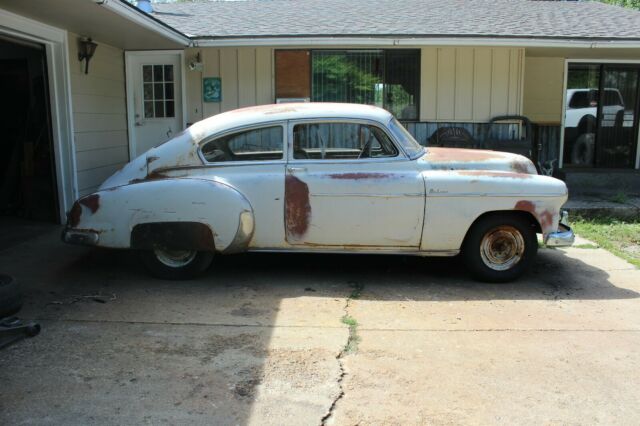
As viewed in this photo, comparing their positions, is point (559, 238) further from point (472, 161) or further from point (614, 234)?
point (614, 234)

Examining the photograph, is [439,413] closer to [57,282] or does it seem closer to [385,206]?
[385,206]

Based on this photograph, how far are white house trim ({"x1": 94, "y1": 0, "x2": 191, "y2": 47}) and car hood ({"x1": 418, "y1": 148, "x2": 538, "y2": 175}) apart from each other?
366 centimetres

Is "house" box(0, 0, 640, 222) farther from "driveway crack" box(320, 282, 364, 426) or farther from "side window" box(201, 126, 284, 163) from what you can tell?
"driveway crack" box(320, 282, 364, 426)

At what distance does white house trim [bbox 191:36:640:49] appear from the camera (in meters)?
9.11

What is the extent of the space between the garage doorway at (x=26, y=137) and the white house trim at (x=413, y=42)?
246 cm

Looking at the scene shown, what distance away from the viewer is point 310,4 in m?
12.4

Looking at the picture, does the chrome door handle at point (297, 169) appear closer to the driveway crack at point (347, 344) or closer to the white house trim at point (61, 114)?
the driveway crack at point (347, 344)

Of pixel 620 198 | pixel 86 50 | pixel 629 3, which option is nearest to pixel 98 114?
pixel 86 50

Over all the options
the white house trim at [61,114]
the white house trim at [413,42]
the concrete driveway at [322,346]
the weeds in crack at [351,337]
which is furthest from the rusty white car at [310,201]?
the white house trim at [413,42]

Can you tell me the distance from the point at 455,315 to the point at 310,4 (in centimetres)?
936

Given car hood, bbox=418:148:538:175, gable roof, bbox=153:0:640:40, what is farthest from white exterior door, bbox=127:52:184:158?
car hood, bbox=418:148:538:175

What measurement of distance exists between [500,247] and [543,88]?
6963 mm

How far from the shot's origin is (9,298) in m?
4.09

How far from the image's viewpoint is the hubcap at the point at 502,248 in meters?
5.52
